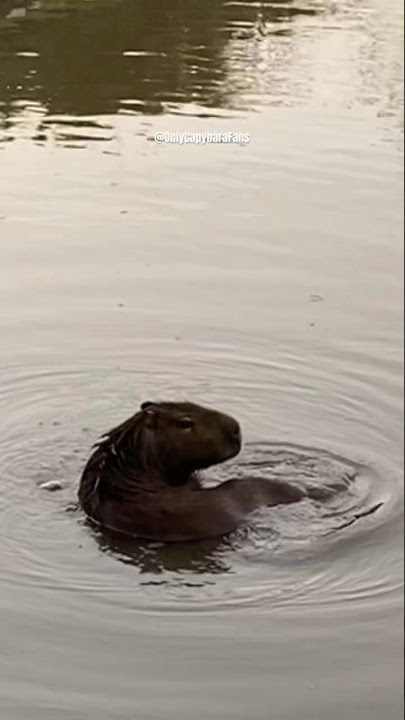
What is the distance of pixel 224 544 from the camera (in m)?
3.62

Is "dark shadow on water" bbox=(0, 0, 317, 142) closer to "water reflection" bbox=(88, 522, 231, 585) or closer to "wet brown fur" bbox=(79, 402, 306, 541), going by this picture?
"wet brown fur" bbox=(79, 402, 306, 541)

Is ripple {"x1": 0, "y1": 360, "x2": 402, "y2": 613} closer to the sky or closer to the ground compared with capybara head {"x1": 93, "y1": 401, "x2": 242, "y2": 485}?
closer to the ground

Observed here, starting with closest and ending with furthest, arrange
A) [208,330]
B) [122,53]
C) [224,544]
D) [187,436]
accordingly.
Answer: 1. [224,544]
2. [187,436]
3. [208,330]
4. [122,53]

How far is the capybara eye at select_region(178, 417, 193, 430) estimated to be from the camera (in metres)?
3.82

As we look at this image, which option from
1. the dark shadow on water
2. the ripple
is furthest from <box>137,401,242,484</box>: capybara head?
the dark shadow on water

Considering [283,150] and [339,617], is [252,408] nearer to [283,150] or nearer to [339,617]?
[339,617]

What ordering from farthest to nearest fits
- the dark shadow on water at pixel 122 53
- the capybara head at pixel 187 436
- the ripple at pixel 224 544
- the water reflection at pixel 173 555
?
the dark shadow on water at pixel 122 53
the capybara head at pixel 187 436
the water reflection at pixel 173 555
the ripple at pixel 224 544

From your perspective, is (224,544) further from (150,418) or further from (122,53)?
(122,53)

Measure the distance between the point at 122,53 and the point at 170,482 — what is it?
304 centimetres

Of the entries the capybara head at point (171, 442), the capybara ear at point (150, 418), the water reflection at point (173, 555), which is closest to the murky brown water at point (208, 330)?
the water reflection at point (173, 555)

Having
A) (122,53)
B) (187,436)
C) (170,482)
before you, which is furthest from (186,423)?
(122,53)

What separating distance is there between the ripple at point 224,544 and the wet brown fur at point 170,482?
0.04 m

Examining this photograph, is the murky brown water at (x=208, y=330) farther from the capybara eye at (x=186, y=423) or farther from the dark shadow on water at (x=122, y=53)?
the capybara eye at (x=186, y=423)

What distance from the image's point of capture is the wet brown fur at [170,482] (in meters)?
3.68
